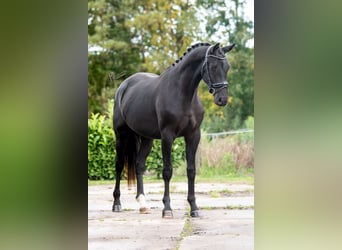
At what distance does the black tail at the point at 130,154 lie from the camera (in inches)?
118

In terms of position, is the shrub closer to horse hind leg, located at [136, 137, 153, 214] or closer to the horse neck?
horse hind leg, located at [136, 137, 153, 214]

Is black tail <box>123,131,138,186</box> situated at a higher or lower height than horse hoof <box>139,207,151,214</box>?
higher

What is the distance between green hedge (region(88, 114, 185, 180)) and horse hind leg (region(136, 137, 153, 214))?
840mm

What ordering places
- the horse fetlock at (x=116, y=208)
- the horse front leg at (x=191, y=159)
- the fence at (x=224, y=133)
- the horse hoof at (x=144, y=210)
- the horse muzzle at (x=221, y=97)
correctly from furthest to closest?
the fence at (x=224, y=133) < the horse fetlock at (x=116, y=208) < the horse hoof at (x=144, y=210) < the horse front leg at (x=191, y=159) < the horse muzzle at (x=221, y=97)

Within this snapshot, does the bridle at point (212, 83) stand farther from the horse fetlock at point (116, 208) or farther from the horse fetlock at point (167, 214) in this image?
the horse fetlock at point (116, 208)


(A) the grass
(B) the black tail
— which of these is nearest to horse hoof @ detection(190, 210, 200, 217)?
(B) the black tail

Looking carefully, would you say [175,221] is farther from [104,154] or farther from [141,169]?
[104,154]

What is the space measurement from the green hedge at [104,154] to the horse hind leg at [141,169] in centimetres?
84

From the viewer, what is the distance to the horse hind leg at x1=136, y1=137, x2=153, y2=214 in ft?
9.48

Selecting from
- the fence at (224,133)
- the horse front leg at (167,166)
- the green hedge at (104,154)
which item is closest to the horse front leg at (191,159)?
the horse front leg at (167,166)

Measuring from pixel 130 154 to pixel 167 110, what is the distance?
0.50 m
